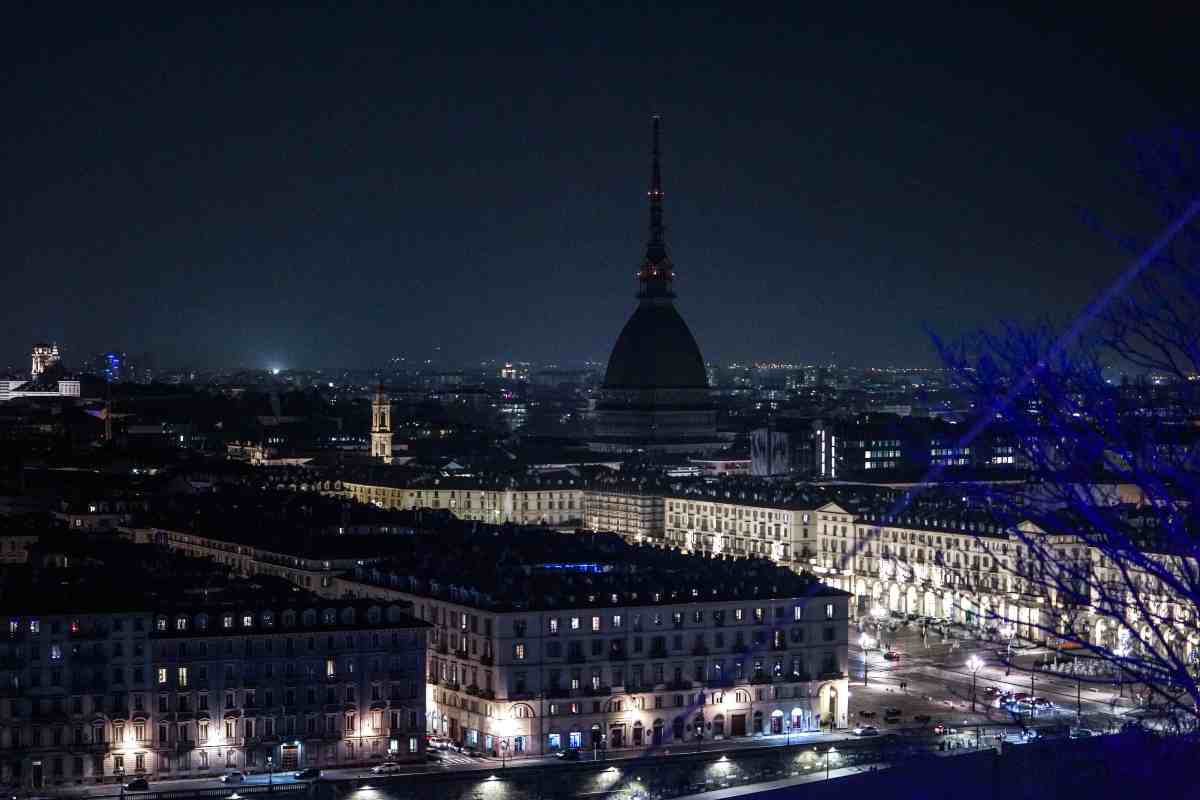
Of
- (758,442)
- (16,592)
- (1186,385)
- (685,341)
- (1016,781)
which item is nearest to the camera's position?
(1186,385)

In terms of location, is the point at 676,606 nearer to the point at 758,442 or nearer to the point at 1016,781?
the point at 1016,781

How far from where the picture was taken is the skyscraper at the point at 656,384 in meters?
117

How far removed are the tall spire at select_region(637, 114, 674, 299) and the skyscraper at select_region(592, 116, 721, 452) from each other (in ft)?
0.18

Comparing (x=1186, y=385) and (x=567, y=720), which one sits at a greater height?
(x=1186, y=385)

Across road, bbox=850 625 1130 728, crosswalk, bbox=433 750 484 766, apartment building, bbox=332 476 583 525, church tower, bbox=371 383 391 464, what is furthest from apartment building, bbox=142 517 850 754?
church tower, bbox=371 383 391 464

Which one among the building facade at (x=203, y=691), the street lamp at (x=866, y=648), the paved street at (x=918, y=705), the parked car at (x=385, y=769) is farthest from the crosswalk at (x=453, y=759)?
the street lamp at (x=866, y=648)

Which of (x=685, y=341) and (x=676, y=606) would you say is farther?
(x=685, y=341)

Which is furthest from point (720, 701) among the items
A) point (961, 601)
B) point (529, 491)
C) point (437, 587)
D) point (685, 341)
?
point (685, 341)

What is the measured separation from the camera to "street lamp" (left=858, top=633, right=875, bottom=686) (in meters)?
49.3

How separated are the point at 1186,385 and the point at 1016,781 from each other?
240 inches

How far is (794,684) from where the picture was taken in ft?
142

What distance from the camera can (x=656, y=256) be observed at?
404ft

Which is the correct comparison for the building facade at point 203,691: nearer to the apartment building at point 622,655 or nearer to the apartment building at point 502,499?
the apartment building at point 622,655

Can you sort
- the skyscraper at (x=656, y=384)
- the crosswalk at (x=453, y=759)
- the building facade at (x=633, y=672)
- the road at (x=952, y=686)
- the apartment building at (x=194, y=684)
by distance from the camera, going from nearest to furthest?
the apartment building at (x=194, y=684) < the crosswalk at (x=453, y=759) < the building facade at (x=633, y=672) < the road at (x=952, y=686) < the skyscraper at (x=656, y=384)
